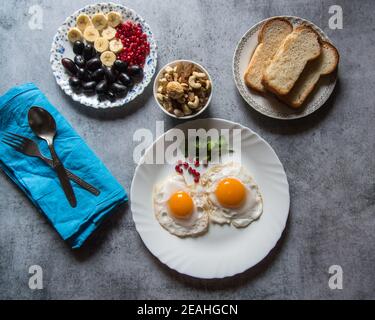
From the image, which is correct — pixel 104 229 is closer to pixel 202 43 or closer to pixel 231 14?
pixel 202 43

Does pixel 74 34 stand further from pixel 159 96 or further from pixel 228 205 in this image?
pixel 228 205

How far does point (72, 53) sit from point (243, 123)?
93 cm

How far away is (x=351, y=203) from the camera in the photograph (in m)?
2.31

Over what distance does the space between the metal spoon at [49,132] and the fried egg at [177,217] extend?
42 cm

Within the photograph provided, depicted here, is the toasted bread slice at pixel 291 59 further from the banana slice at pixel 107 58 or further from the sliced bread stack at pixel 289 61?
the banana slice at pixel 107 58

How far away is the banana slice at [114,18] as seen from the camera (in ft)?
7.50

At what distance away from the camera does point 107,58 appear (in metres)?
2.27

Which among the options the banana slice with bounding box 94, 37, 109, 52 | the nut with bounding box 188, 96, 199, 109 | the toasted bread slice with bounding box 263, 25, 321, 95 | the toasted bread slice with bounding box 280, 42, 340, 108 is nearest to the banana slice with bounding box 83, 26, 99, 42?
the banana slice with bounding box 94, 37, 109, 52

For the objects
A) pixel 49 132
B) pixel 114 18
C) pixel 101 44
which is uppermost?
pixel 114 18

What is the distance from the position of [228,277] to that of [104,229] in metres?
0.66

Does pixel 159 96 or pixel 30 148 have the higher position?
pixel 159 96

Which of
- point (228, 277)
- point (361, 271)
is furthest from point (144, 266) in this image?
point (361, 271)

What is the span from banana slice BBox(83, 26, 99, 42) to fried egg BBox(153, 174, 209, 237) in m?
0.80

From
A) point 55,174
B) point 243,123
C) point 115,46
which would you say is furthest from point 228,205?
point 115,46
